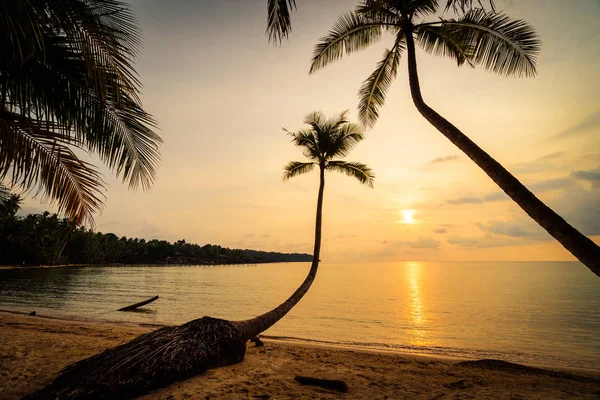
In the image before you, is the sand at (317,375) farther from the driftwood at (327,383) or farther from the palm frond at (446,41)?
the palm frond at (446,41)

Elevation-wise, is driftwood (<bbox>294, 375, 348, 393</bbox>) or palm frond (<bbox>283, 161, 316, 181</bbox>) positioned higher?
palm frond (<bbox>283, 161, 316, 181</bbox>)

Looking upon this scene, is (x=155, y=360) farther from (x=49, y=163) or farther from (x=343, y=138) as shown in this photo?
(x=343, y=138)

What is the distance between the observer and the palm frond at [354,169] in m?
14.3

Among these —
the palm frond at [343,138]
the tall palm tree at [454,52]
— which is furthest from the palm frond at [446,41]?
the palm frond at [343,138]

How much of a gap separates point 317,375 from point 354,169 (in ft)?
31.7

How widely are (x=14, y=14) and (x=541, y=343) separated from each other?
21945mm

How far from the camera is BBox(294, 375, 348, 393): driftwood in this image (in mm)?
5789

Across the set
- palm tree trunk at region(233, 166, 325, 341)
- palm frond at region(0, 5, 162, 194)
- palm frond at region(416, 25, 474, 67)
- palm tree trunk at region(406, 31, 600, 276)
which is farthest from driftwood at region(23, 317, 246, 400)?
palm frond at region(416, 25, 474, 67)

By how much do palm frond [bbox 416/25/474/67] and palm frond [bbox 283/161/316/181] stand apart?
7516 mm

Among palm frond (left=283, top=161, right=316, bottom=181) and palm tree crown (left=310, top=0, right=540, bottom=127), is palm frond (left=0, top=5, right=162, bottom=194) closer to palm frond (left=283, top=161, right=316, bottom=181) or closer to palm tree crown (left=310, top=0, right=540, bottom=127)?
palm tree crown (left=310, top=0, right=540, bottom=127)

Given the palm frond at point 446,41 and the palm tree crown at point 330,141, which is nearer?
the palm frond at point 446,41

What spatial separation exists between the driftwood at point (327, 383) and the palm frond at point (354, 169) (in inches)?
386

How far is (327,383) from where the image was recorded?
5.91 metres

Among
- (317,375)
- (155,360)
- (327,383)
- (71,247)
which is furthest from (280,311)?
(71,247)
